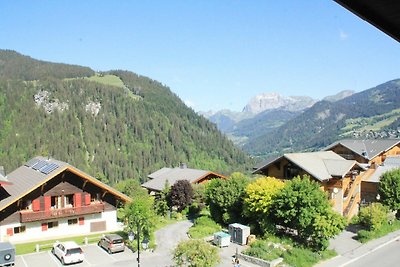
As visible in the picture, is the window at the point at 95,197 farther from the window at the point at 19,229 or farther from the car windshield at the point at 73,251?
the car windshield at the point at 73,251

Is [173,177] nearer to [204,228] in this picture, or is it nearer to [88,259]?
[204,228]

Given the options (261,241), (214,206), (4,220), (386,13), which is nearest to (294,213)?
(261,241)

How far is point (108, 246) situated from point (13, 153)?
13065cm

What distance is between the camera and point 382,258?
30.7 meters

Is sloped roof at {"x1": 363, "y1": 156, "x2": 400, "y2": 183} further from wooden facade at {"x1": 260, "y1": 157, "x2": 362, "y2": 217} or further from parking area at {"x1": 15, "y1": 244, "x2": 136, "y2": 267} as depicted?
parking area at {"x1": 15, "y1": 244, "x2": 136, "y2": 267}

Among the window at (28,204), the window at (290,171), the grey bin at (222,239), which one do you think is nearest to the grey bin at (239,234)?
the grey bin at (222,239)

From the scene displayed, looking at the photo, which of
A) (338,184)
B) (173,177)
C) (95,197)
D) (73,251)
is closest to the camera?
(73,251)

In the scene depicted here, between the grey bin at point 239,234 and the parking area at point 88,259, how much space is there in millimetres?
8226

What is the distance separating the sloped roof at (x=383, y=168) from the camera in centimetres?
4631

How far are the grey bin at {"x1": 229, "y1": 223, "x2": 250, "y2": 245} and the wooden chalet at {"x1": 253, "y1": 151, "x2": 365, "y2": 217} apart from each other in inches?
430

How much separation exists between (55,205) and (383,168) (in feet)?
120

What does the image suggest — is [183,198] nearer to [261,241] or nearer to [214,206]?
[214,206]

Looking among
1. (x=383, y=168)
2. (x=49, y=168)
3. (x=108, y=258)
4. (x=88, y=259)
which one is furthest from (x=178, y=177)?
(x=88, y=259)

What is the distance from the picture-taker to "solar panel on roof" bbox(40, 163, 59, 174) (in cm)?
3644
